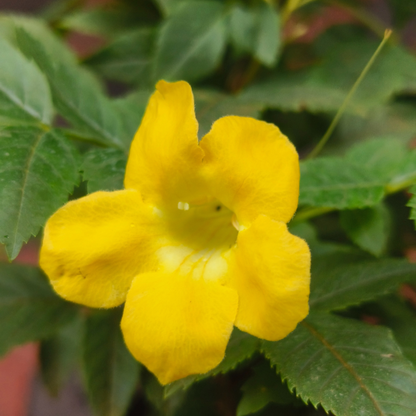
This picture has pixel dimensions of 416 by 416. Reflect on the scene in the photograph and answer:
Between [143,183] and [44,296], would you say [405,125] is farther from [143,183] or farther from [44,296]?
[44,296]

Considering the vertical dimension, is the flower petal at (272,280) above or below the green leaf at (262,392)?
above

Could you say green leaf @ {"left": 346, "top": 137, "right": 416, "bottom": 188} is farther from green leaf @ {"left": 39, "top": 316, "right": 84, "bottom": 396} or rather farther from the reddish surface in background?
the reddish surface in background

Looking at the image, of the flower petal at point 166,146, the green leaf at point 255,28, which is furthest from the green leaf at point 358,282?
the green leaf at point 255,28

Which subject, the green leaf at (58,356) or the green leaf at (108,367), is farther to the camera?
the green leaf at (58,356)

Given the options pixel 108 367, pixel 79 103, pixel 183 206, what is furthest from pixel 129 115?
pixel 108 367

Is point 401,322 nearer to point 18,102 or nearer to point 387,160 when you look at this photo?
point 387,160

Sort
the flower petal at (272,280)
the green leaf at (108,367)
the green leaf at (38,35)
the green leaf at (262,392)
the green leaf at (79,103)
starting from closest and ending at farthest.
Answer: the flower petal at (272,280) → the green leaf at (262,392) → the green leaf at (79,103) → the green leaf at (108,367) → the green leaf at (38,35)

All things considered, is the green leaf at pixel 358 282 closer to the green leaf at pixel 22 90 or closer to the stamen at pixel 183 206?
the stamen at pixel 183 206
